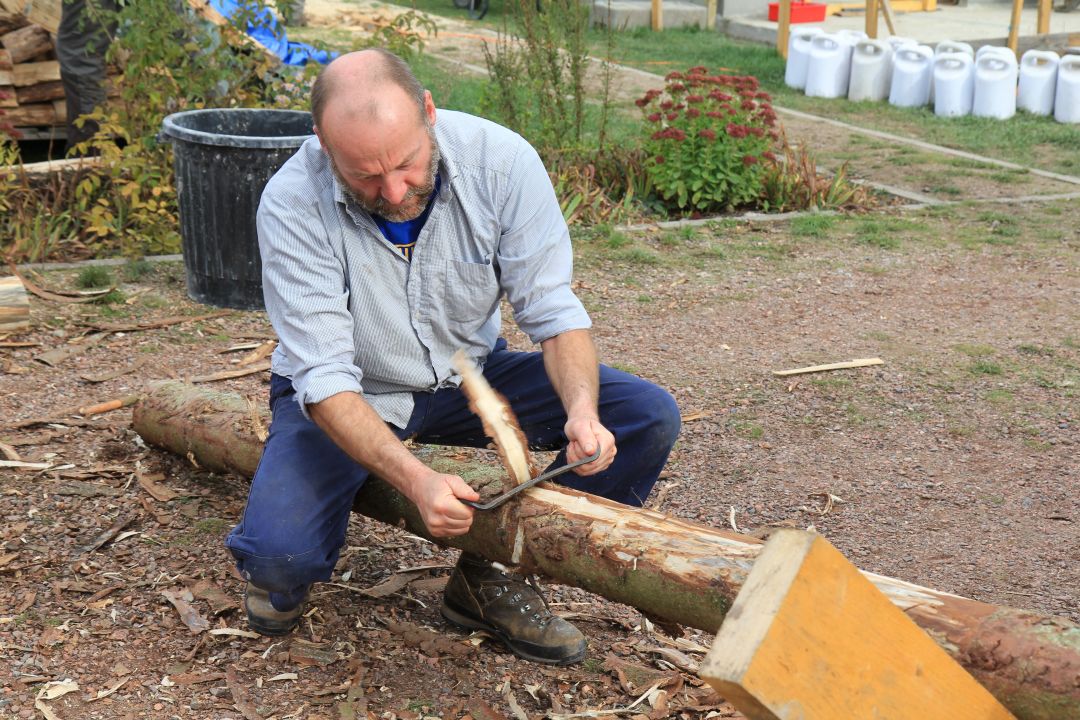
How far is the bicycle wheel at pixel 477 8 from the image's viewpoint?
16375 millimetres

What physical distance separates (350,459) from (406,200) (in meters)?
0.65

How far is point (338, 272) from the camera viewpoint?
279 centimetres

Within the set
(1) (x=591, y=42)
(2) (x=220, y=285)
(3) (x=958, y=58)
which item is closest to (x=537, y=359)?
(2) (x=220, y=285)

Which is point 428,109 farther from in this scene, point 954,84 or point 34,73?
point 954,84

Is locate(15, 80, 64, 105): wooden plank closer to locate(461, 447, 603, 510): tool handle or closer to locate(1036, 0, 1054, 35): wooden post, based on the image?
locate(461, 447, 603, 510): tool handle

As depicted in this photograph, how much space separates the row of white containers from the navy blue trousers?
8.28m

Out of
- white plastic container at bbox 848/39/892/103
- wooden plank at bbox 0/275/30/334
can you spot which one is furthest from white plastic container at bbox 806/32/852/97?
wooden plank at bbox 0/275/30/334

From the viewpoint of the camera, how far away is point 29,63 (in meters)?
7.55

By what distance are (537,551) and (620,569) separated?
225 mm

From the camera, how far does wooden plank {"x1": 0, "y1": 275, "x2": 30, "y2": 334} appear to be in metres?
4.55

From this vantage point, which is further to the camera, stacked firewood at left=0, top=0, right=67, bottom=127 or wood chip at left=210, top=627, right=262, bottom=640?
stacked firewood at left=0, top=0, right=67, bottom=127

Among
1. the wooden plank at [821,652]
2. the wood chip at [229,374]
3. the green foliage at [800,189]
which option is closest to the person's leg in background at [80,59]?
the wood chip at [229,374]

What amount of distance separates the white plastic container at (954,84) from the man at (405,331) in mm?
8305

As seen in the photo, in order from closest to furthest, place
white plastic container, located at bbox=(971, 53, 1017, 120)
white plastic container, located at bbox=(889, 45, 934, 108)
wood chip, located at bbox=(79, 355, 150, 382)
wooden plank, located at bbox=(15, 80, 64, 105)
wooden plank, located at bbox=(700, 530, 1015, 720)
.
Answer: wooden plank, located at bbox=(700, 530, 1015, 720) < wood chip, located at bbox=(79, 355, 150, 382) < wooden plank, located at bbox=(15, 80, 64, 105) < white plastic container, located at bbox=(971, 53, 1017, 120) < white plastic container, located at bbox=(889, 45, 934, 108)
